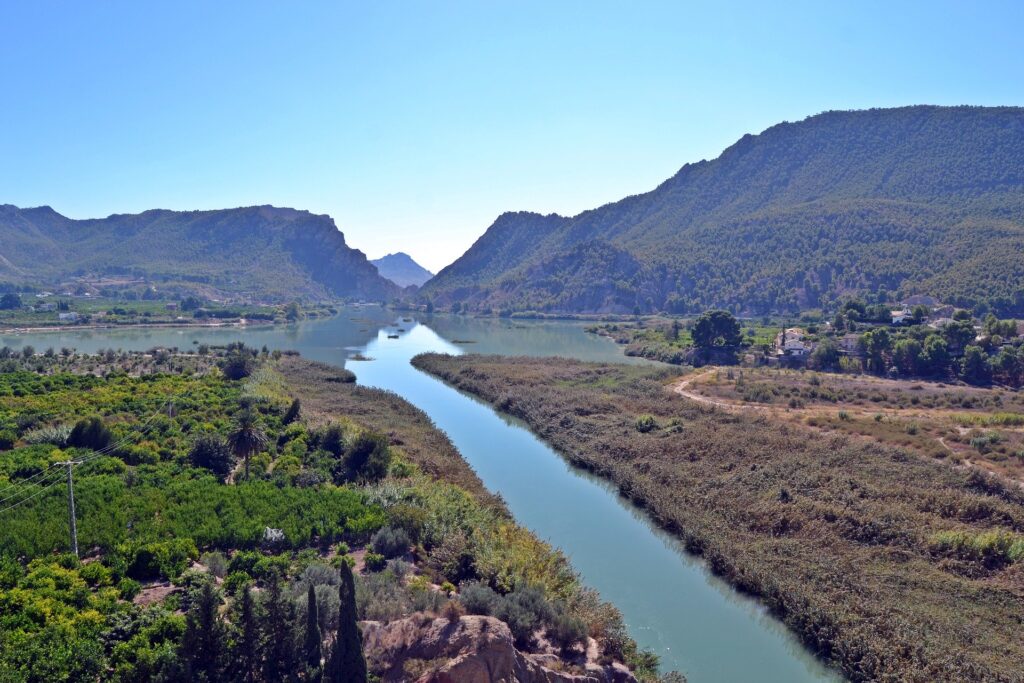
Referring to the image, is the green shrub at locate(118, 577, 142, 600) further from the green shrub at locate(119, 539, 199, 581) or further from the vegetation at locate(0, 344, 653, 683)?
the green shrub at locate(119, 539, 199, 581)

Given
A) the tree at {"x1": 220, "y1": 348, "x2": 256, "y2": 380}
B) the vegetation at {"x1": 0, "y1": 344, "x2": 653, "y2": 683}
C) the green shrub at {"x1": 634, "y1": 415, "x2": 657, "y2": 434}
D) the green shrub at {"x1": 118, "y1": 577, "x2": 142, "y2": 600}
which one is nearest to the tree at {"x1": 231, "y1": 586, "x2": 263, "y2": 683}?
the vegetation at {"x1": 0, "y1": 344, "x2": 653, "y2": 683}

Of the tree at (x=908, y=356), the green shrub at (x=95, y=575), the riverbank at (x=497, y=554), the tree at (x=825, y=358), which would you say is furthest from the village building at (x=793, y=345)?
the green shrub at (x=95, y=575)

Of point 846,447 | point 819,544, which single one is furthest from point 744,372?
point 819,544

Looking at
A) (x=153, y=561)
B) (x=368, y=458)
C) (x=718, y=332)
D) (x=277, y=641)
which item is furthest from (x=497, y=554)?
(x=718, y=332)

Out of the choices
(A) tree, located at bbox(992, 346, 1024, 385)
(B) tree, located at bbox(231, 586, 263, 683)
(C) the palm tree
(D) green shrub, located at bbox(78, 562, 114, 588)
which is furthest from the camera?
(A) tree, located at bbox(992, 346, 1024, 385)

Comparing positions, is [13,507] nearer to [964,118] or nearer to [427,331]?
[427,331]
